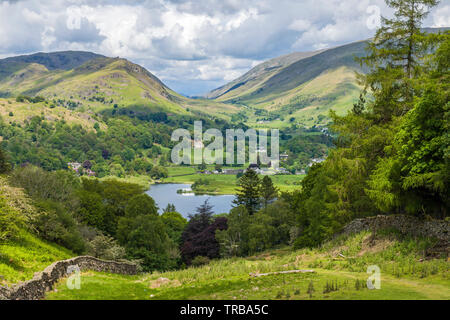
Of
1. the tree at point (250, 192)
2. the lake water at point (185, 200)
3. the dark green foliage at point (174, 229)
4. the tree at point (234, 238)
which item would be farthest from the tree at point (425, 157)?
the lake water at point (185, 200)

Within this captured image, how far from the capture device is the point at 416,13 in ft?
86.1

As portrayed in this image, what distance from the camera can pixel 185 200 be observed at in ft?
509

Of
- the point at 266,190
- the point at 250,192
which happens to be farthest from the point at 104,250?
the point at 266,190

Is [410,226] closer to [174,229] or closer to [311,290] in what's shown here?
[311,290]

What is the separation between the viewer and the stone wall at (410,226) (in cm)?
1726

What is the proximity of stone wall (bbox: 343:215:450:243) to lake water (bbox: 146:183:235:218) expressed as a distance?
341 feet

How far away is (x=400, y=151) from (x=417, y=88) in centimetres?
570

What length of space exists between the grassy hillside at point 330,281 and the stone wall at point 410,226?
22.2 inches

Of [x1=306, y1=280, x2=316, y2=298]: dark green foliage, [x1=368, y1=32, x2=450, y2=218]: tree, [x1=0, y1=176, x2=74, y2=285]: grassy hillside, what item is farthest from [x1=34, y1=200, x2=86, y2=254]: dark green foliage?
[x1=368, y1=32, x2=450, y2=218]: tree

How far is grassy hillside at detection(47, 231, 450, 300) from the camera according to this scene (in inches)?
488

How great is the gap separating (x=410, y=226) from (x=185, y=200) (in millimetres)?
138661

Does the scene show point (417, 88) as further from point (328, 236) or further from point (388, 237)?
point (328, 236)
